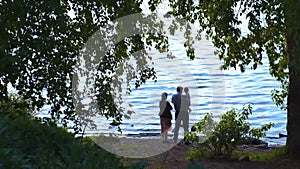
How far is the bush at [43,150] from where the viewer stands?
3639 millimetres

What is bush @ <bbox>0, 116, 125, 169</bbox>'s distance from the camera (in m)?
3.64

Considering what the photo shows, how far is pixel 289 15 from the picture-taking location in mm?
7047

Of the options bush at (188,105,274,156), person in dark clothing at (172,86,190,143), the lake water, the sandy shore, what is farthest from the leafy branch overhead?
the lake water

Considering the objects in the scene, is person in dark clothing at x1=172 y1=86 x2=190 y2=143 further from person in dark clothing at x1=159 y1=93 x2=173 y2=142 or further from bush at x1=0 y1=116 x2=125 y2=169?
bush at x1=0 y1=116 x2=125 y2=169

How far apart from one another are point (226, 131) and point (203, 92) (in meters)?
17.1

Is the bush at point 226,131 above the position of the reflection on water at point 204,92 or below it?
below

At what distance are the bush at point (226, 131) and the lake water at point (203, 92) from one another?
544cm

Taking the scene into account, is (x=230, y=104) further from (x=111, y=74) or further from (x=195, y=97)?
(x=111, y=74)

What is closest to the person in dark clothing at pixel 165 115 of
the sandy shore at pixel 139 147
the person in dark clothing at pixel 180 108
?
the person in dark clothing at pixel 180 108

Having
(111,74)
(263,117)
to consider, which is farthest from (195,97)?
(111,74)

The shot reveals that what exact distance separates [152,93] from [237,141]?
16.5 metres

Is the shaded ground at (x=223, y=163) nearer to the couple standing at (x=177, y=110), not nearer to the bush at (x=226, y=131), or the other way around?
the bush at (x=226, y=131)

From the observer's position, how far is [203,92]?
29.6m

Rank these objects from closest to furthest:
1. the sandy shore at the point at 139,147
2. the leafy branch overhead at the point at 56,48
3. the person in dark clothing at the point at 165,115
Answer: the leafy branch overhead at the point at 56,48 < the sandy shore at the point at 139,147 < the person in dark clothing at the point at 165,115
